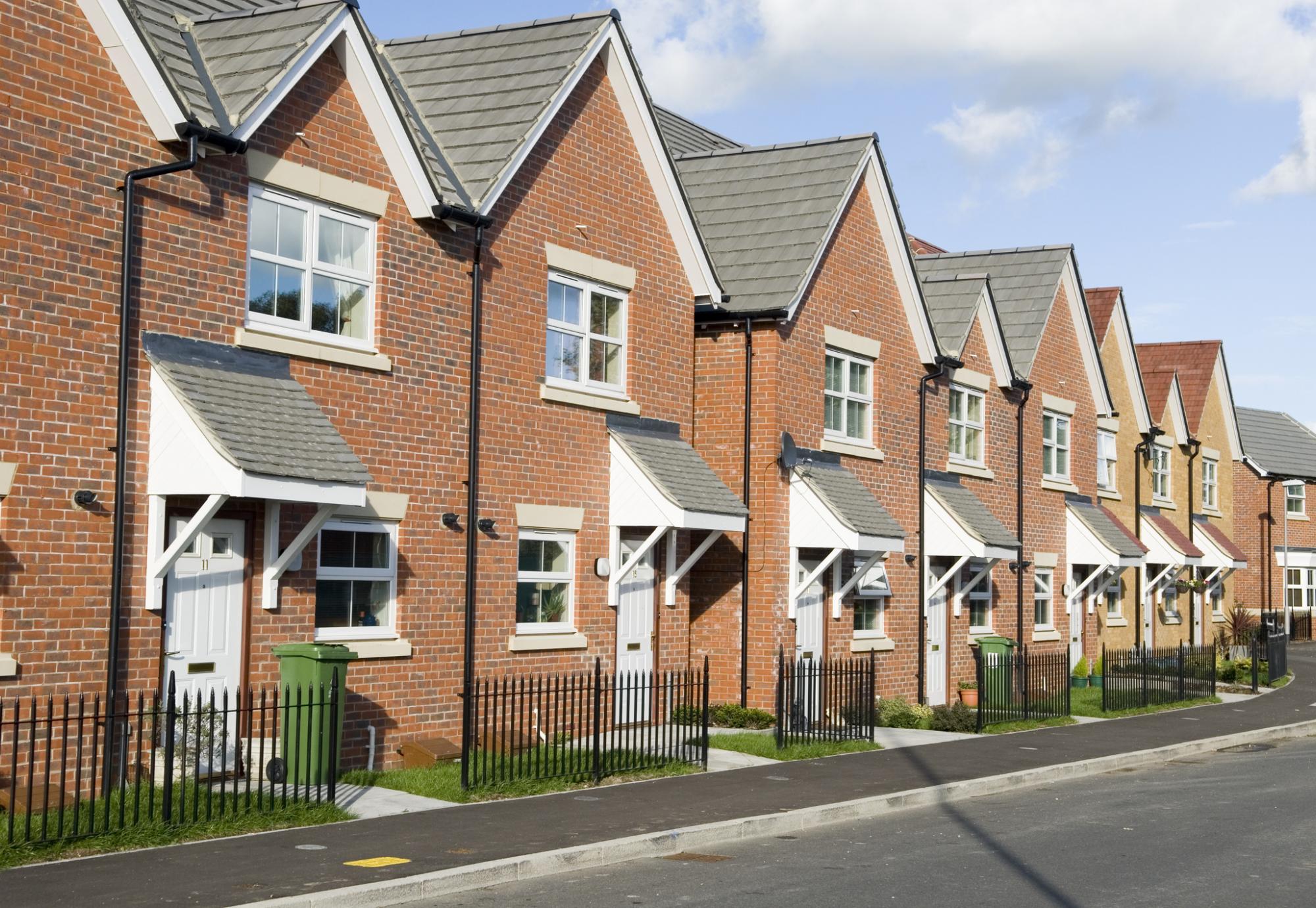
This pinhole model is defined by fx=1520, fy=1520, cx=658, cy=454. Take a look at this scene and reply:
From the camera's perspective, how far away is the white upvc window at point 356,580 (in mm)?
14953

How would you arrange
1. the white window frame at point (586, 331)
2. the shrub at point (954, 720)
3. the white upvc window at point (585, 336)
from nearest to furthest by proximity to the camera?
the white window frame at point (586, 331) → the white upvc window at point (585, 336) → the shrub at point (954, 720)

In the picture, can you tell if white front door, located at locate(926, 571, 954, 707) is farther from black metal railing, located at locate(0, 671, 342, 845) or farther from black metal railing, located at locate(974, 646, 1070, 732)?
black metal railing, located at locate(0, 671, 342, 845)

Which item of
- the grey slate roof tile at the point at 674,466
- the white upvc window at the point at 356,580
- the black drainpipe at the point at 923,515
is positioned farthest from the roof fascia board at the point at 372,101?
the black drainpipe at the point at 923,515

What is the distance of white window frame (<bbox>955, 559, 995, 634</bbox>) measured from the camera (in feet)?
88.6

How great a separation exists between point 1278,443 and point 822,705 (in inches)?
1747

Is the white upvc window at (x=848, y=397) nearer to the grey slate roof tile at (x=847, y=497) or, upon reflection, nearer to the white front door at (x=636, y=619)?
the grey slate roof tile at (x=847, y=497)

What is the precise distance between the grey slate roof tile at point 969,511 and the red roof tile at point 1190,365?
16.5 meters

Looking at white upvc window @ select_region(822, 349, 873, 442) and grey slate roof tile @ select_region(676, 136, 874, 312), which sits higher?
grey slate roof tile @ select_region(676, 136, 874, 312)

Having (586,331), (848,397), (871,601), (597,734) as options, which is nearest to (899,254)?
(848,397)

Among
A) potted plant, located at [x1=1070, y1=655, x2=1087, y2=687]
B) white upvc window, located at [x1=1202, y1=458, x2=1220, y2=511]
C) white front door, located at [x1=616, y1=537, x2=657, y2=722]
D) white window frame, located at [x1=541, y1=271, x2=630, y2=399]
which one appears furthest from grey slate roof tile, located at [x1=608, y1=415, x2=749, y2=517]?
white upvc window, located at [x1=1202, y1=458, x2=1220, y2=511]

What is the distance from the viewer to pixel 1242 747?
21.8m

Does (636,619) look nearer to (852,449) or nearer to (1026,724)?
(852,449)

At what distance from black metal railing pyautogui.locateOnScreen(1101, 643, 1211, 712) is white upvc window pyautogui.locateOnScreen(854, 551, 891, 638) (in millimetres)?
4313

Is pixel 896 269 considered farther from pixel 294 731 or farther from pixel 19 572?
pixel 19 572
